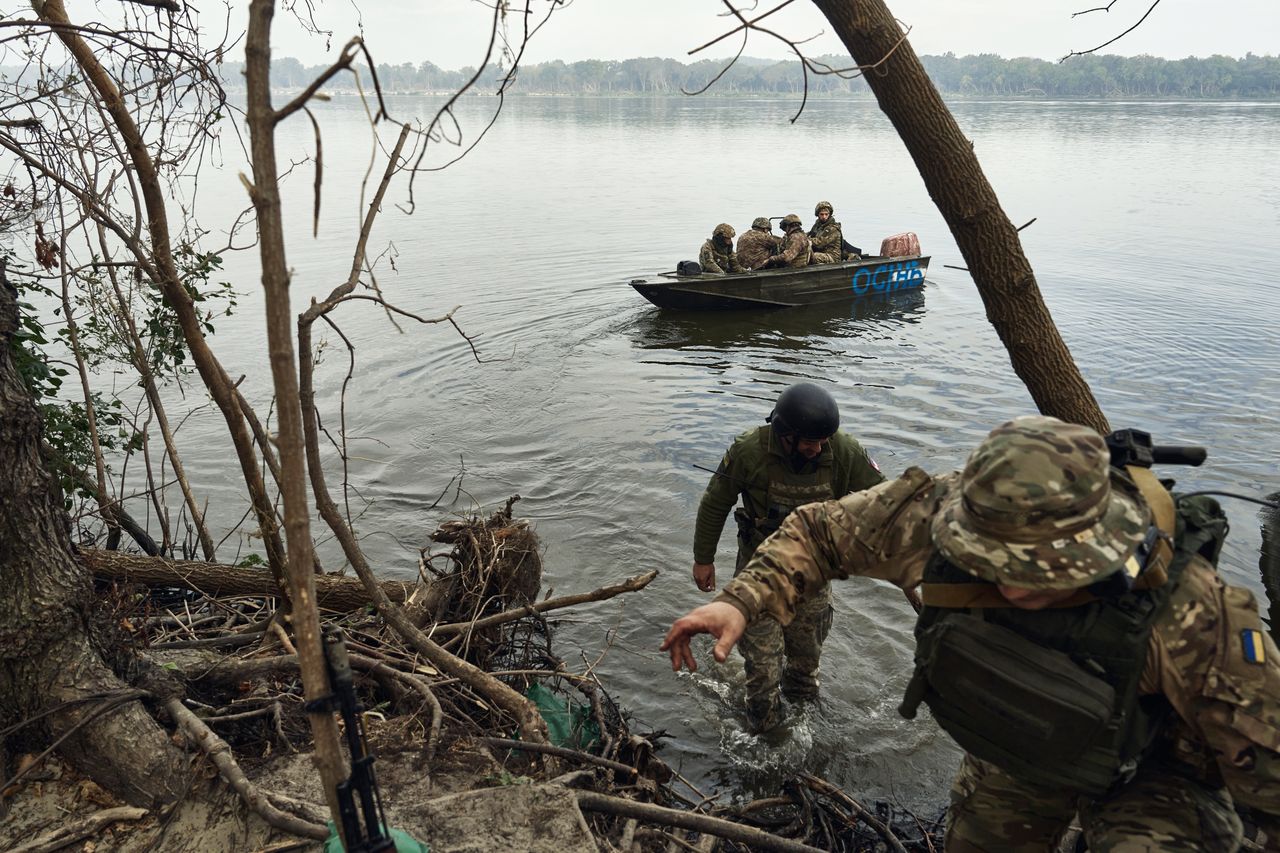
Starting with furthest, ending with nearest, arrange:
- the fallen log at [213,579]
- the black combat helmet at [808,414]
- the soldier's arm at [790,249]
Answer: the soldier's arm at [790,249], the fallen log at [213,579], the black combat helmet at [808,414]

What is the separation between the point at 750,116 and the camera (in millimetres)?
77750

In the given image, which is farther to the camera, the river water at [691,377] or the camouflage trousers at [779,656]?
the river water at [691,377]

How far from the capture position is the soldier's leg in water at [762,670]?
200 inches

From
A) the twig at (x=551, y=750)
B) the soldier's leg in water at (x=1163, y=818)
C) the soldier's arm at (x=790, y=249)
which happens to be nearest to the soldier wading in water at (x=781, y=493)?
the twig at (x=551, y=750)

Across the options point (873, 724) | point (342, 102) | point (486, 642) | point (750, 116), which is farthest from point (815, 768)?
point (342, 102)

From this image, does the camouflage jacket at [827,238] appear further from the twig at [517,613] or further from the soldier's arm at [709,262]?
the twig at [517,613]

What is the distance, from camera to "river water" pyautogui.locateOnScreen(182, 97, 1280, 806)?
604 cm

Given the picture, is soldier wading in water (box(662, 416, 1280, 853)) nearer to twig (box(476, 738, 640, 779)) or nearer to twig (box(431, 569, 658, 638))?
twig (box(476, 738, 640, 779))

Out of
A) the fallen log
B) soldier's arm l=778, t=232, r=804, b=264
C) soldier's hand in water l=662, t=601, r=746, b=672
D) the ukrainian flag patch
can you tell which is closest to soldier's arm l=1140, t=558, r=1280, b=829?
the ukrainian flag patch

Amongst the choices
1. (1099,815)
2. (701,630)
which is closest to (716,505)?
(701,630)

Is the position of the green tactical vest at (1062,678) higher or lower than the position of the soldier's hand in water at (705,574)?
higher

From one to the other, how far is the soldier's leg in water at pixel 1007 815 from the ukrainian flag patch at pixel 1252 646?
0.78 meters

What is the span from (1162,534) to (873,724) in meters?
3.42

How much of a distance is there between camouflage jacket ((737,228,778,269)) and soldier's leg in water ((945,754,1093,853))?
12.9 meters
